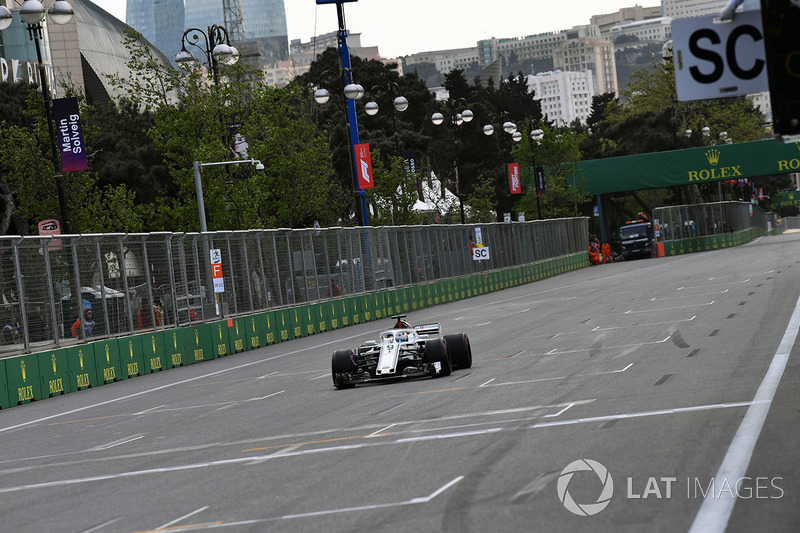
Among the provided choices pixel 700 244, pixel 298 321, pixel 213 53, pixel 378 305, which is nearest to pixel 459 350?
pixel 298 321

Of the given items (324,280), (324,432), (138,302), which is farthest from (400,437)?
(324,280)

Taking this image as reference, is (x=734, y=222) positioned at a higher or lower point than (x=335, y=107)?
lower

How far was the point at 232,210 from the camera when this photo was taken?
4416cm

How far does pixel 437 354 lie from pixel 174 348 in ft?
37.0

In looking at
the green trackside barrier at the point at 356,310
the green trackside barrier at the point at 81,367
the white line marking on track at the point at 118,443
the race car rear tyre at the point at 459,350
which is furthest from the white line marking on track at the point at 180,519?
the green trackside barrier at the point at 356,310

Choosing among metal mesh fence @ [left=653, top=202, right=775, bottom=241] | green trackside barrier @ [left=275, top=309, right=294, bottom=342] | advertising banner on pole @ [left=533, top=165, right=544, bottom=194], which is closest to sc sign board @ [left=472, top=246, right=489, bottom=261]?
green trackside barrier @ [left=275, top=309, right=294, bottom=342]

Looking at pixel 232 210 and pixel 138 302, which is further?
pixel 232 210

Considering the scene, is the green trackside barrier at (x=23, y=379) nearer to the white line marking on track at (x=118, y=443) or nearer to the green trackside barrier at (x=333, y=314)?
the white line marking on track at (x=118, y=443)

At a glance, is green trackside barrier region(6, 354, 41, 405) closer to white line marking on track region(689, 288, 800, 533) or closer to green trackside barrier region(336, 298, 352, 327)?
white line marking on track region(689, 288, 800, 533)

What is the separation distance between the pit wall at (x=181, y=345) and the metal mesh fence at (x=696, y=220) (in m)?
32.7

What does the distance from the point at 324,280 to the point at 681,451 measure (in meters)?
28.4

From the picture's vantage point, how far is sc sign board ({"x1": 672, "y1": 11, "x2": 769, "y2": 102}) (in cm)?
1031

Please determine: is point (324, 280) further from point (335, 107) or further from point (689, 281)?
point (335, 107)

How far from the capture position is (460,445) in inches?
455
